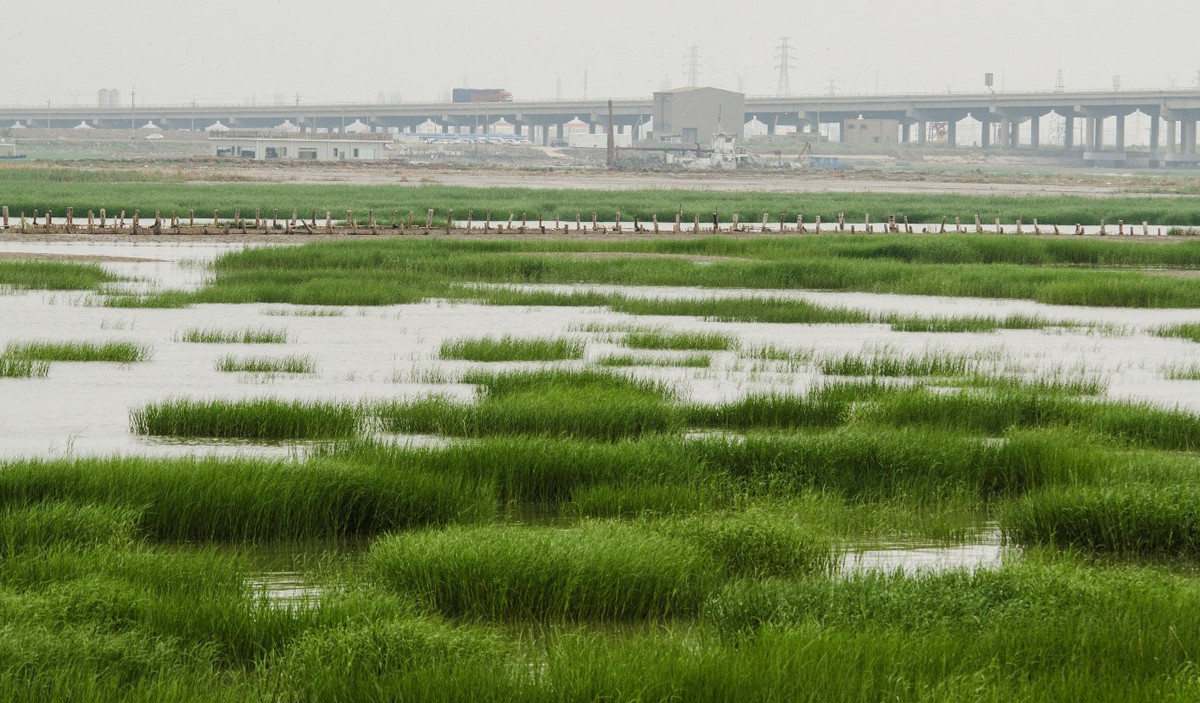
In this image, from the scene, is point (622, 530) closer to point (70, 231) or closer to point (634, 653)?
point (634, 653)

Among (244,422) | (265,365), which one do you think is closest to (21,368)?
(265,365)

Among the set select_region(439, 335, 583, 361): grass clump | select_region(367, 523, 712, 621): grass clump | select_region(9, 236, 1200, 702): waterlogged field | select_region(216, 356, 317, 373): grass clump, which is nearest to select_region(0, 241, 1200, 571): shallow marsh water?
select_region(9, 236, 1200, 702): waterlogged field

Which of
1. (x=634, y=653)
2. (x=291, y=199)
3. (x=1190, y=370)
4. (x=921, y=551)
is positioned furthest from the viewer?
(x=291, y=199)

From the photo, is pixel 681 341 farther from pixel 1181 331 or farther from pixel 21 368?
pixel 21 368

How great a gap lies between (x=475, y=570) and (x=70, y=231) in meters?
42.9

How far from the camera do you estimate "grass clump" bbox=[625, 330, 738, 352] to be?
826 inches

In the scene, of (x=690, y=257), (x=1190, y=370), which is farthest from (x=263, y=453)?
(x=690, y=257)

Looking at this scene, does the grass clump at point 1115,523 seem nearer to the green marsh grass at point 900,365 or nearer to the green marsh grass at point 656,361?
the green marsh grass at point 900,365

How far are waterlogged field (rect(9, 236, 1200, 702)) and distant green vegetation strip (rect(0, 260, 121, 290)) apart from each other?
20.3ft

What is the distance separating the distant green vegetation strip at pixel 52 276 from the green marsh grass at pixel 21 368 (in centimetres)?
1178

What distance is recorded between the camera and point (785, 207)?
6975cm

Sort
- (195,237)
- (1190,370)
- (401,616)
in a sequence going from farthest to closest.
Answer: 1. (195,237)
2. (1190,370)
3. (401,616)

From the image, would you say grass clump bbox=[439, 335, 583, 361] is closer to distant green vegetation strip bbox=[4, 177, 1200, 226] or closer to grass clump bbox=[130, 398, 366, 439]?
grass clump bbox=[130, 398, 366, 439]

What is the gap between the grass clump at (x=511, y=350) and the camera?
1920cm
